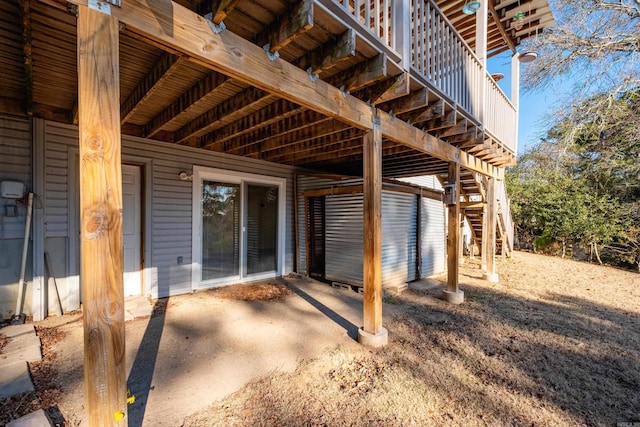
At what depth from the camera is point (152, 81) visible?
8.19 feet

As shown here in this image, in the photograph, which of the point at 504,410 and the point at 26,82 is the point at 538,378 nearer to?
the point at 504,410

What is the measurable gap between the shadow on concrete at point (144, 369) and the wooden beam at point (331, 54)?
9.15 feet

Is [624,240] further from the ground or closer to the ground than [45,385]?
further from the ground

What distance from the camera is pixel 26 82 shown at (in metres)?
2.68

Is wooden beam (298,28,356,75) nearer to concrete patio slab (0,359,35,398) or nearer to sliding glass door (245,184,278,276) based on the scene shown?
concrete patio slab (0,359,35,398)

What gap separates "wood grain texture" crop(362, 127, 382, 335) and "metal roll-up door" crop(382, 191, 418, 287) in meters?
2.10

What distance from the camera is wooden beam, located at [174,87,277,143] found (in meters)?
2.81

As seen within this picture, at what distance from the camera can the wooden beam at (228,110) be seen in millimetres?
2814

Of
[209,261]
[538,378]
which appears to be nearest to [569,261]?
[538,378]

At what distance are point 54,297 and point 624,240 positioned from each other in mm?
12766

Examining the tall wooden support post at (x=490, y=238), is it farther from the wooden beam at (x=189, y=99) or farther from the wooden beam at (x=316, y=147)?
the wooden beam at (x=189, y=99)

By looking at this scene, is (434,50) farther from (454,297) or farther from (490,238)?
(490,238)

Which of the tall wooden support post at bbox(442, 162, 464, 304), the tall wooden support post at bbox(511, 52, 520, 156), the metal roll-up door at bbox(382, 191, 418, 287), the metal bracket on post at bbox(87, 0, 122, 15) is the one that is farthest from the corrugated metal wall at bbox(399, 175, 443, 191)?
the metal bracket on post at bbox(87, 0, 122, 15)

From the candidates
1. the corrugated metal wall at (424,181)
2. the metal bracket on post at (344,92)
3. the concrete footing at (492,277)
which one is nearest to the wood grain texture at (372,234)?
the metal bracket on post at (344,92)
